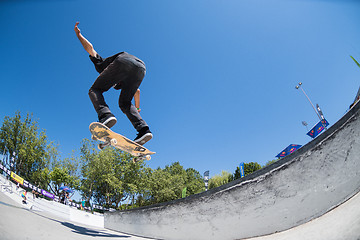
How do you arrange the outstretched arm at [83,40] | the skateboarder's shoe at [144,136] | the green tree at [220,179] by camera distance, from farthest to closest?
1. the green tree at [220,179]
2. the skateboarder's shoe at [144,136]
3. the outstretched arm at [83,40]

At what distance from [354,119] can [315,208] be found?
1155 millimetres

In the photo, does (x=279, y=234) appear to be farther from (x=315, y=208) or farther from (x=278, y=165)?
(x=278, y=165)

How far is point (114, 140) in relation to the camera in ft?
9.46

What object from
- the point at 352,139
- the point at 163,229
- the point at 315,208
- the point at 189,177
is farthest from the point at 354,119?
the point at 189,177

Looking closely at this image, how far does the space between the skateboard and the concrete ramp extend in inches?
72.8

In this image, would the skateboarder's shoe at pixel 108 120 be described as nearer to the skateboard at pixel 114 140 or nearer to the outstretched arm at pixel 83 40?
the skateboard at pixel 114 140

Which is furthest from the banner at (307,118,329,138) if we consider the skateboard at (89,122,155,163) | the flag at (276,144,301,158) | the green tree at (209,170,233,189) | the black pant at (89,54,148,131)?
the black pant at (89,54,148,131)

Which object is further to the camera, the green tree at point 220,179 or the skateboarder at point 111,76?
the green tree at point 220,179

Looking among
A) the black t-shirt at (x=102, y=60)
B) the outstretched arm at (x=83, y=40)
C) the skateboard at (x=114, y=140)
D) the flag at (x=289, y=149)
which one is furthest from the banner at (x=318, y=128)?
the outstretched arm at (x=83, y=40)

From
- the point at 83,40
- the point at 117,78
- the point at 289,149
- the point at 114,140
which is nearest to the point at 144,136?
the point at 114,140

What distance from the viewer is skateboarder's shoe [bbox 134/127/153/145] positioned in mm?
3130

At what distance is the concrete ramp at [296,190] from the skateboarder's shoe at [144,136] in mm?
1676

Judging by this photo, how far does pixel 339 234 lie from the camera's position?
109 cm

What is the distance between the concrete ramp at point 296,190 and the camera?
68.9 inches
